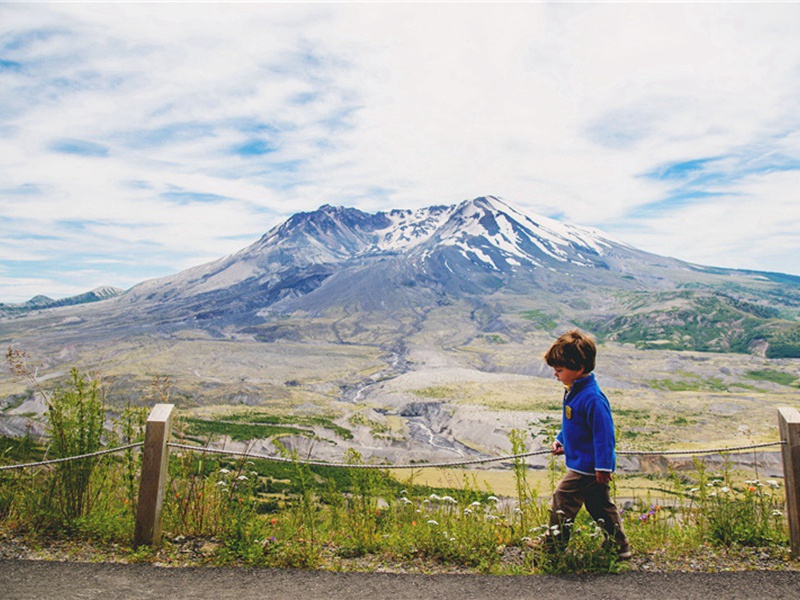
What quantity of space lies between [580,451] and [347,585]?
1.94 meters

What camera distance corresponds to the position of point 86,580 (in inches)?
152

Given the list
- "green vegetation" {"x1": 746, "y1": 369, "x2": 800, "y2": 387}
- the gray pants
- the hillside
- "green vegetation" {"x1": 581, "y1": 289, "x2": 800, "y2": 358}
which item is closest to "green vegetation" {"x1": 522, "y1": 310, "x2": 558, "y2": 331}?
the hillside

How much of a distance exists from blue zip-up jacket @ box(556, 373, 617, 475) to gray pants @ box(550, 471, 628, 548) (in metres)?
0.10

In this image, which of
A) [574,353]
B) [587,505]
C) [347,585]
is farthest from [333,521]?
[574,353]

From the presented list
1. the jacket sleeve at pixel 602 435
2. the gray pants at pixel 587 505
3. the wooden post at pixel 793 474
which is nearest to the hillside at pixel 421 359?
the gray pants at pixel 587 505

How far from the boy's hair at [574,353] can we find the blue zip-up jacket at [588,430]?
0.15m

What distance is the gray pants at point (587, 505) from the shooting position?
4.16 meters

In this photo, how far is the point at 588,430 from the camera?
4.19 m

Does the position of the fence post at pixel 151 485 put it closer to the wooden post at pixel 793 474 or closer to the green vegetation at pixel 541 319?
the wooden post at pixel 793 474

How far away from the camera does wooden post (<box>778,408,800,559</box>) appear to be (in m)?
4.12

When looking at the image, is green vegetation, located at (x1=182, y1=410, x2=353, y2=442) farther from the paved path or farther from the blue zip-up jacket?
the blue zip-up jacket

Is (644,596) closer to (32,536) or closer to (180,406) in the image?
(32,536)

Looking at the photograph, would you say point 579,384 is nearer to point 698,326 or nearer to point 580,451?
point 580,451

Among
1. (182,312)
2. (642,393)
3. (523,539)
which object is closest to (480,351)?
(642,393)
